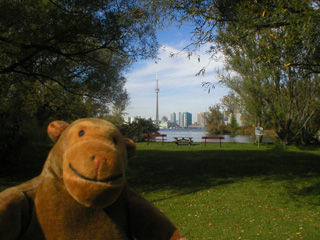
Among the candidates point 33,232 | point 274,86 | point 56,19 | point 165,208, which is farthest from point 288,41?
point 274,86

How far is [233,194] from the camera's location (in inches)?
311

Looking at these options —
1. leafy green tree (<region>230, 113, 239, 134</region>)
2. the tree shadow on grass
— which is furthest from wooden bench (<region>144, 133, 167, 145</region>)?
leafy green tree (<region>230, 113, 239, 134</region>)

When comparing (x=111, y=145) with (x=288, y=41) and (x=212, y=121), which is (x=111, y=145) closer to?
(x=288, y=41)

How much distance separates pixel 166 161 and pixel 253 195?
19.4 feet

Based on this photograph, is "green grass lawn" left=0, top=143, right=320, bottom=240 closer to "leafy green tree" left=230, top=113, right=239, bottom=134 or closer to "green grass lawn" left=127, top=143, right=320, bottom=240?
"green grass lawn" left=127, top=143, right=320, bottom=240

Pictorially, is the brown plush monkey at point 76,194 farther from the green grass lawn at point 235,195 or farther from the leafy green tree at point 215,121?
the leafy green tree at point 215,121

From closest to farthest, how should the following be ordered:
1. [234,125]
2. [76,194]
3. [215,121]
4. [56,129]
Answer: [76,194] → [56,129] → [234,125] → [215,121]

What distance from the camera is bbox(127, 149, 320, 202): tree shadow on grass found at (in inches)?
351

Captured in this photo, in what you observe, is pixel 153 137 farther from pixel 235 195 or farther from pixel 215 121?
pixel 215 121

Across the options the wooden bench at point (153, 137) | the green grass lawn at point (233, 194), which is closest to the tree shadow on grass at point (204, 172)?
the green grass lawn at point (233, 194)

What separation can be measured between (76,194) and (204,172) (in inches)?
377

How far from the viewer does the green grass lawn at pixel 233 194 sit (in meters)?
5.47

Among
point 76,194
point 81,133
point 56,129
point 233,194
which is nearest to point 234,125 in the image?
point 233,194

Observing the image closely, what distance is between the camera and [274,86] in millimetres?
19953
